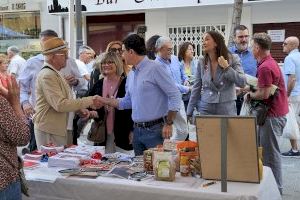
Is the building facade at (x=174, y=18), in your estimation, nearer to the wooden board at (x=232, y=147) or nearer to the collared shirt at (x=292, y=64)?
the collared shirt at (x=292, y=64)

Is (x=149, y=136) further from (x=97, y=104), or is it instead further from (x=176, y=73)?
(x=176, y=73)

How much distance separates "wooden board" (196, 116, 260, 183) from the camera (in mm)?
2561

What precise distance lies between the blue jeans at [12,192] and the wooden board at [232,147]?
1074 mm

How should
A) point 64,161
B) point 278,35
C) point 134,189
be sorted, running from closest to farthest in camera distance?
1. point 134,189
2. point 64,161
3. point 278,35

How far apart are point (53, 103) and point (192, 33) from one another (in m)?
9.06

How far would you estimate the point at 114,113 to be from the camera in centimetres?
432

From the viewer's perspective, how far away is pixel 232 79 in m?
4.03

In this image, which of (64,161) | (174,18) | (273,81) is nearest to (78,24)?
(174,18)

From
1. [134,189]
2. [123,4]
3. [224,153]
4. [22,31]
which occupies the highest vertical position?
[123,4]

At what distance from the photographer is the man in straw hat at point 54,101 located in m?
3.79

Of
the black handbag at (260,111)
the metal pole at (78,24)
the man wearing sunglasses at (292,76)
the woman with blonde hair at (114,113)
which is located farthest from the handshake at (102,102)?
the metal pole at (78,24)

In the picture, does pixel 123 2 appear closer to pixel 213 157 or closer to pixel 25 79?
pixel 25 79

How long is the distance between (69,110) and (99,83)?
76 cm

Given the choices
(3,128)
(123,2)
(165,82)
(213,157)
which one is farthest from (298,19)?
(3,128)
